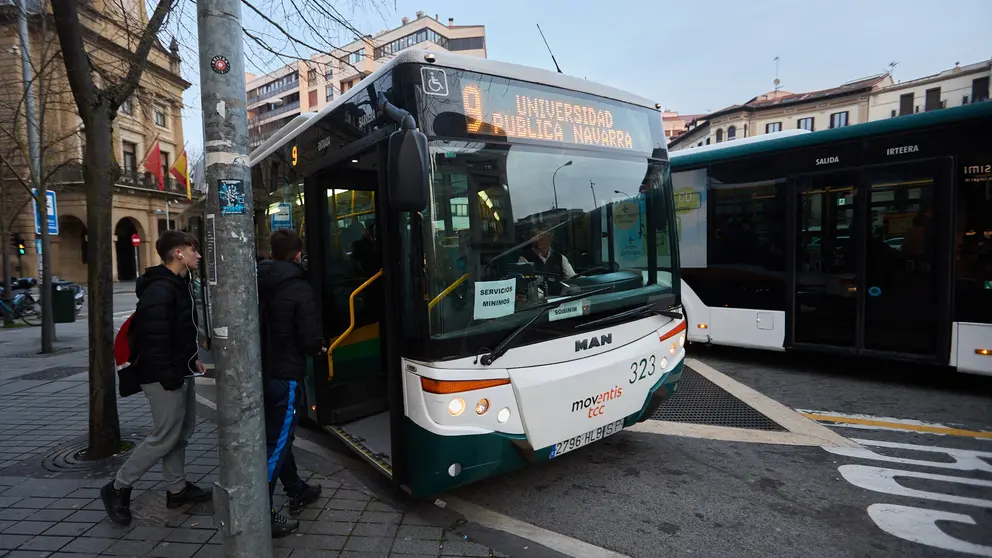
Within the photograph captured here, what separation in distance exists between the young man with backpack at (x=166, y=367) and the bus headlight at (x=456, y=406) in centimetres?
180

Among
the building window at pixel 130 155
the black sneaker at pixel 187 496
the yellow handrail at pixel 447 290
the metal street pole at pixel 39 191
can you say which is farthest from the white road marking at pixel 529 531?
the building window at pixel 130 155

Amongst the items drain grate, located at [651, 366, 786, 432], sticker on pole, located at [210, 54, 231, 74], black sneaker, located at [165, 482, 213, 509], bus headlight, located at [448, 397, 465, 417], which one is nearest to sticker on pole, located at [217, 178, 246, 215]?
sticker on pole, located at [210, 54, 231, 74]

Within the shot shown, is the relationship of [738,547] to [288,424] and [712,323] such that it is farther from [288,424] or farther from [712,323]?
[712,323]

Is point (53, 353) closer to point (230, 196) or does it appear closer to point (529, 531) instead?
point (230, 196)

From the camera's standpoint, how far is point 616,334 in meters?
3.86

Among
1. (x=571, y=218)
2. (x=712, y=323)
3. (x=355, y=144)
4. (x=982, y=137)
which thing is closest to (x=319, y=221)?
(x=355, y=144)

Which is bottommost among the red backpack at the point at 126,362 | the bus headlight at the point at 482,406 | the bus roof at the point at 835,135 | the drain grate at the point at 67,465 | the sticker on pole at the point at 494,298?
the drain grate at the point at 67,465

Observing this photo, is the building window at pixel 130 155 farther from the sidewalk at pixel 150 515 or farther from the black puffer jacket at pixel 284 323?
the black puffer jacket at pixel 284 323

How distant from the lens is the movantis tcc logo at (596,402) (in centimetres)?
357

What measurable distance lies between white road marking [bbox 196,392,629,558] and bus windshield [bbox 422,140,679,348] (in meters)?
1.25

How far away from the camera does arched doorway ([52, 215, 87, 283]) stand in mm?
35219

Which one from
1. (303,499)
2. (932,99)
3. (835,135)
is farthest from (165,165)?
(932,99)

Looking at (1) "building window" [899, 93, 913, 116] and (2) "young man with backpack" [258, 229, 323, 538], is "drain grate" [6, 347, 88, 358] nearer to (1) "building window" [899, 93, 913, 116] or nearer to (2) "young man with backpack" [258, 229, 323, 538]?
(2) "young man with backpack" [258, 229, 323, 538]

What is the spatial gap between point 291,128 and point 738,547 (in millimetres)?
5058
